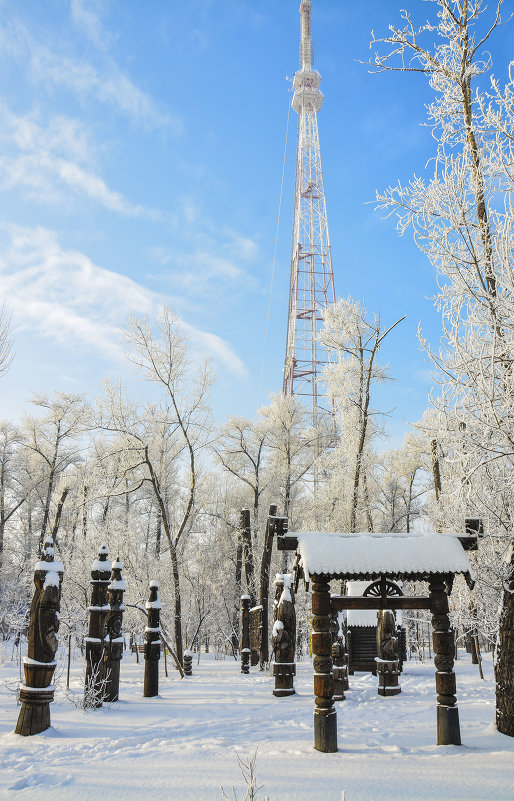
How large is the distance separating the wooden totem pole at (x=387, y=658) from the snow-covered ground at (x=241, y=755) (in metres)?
1.90

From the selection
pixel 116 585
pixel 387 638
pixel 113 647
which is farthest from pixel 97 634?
pixel 387 638

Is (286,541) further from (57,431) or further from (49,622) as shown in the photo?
(57,431)

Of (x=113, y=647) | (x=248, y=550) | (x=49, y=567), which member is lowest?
(x=113, y=647)

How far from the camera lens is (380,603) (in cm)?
812

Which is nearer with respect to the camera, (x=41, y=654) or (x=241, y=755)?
(x=241, y=755)

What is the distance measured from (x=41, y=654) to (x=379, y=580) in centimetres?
479

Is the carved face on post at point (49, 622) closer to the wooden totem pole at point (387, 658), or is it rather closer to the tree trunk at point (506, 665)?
the tree trunk at point (506, 665)

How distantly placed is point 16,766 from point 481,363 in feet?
23.0

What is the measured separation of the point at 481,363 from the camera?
7.00 m

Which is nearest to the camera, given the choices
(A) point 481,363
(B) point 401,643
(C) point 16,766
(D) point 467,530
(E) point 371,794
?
(E) point 371,794

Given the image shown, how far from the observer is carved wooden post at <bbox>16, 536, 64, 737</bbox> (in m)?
7.87

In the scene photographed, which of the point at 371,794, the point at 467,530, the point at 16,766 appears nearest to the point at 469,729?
the point at 467,530

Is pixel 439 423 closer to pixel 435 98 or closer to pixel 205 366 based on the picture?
pixel 435 98

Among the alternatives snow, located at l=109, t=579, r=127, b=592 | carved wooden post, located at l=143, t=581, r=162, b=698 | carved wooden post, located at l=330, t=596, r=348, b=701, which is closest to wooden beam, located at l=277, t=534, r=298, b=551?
carved wooden post, located at l=330, t=596, r=348, b=701
